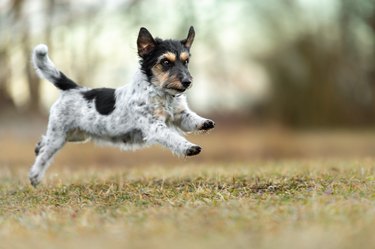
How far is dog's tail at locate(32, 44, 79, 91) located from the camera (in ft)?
27.9

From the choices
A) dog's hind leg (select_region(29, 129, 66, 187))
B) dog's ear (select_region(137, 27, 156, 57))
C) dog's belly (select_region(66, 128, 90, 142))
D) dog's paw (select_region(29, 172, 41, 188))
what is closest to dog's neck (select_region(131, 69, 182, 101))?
dog's ear (select_region(137, 27, 156, 57))

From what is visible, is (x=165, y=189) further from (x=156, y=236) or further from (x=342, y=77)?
(x=342, y=77)

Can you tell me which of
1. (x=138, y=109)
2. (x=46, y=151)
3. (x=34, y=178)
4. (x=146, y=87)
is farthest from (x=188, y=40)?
(x=34, y=178)

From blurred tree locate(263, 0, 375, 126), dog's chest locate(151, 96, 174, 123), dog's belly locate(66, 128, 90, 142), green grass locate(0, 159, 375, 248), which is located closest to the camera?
green grass locate(0, 159, 375, 248)

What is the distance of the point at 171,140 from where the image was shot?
269 inches

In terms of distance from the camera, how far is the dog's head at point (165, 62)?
7125 millimetres

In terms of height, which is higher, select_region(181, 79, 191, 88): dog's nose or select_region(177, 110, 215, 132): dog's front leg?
select_region(181, 79, 191, 88): dog's nose

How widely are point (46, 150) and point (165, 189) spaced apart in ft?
7.44

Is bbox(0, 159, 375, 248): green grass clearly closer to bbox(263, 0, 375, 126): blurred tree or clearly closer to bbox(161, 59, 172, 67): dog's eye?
bbox(161, 59, 172, 67): dog's eye

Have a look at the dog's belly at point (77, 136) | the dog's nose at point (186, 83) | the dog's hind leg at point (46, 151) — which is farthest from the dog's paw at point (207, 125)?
the dog's hind leg at point (46, 151)

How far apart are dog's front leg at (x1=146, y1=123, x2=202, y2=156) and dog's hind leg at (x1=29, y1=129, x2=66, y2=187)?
168 centimetres

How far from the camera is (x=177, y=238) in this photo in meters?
4.38

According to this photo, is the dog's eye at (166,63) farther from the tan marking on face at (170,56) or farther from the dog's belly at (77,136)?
the dog's belly at (77,136)

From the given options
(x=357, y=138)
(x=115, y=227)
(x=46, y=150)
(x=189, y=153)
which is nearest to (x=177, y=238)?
(x=115, y=227)
